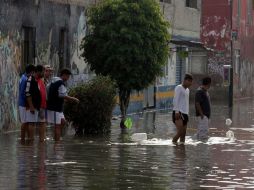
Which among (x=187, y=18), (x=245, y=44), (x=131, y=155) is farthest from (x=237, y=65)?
(x=131, y=155)

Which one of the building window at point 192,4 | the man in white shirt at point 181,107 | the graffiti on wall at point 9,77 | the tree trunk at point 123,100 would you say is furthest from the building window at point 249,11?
the man in white shirt at point 181,107

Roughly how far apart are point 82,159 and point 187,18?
88.9 ft

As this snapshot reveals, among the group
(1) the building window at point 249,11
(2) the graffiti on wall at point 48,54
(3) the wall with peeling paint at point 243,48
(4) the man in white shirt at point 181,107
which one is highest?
(1) the building window at point 249,11

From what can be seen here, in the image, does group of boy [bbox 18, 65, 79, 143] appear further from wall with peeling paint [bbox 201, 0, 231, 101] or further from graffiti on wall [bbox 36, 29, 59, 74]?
wall with peeling paint [bbox 201, 0, 231, 101]

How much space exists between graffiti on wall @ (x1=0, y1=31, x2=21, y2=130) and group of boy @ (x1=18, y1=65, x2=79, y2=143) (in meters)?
3.32

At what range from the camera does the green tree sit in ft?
78.6

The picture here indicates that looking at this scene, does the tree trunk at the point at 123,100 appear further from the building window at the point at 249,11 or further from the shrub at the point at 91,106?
the building window at the point at 249,11

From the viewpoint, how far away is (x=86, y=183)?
11.9 meters

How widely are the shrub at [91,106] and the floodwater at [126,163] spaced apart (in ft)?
1.35

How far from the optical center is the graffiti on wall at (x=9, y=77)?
21875 millimetres

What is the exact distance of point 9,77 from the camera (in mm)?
22438

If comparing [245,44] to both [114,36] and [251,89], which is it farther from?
[114,36]

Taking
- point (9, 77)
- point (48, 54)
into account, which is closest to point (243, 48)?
point (48, 54)

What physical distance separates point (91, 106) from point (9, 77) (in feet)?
9.19
